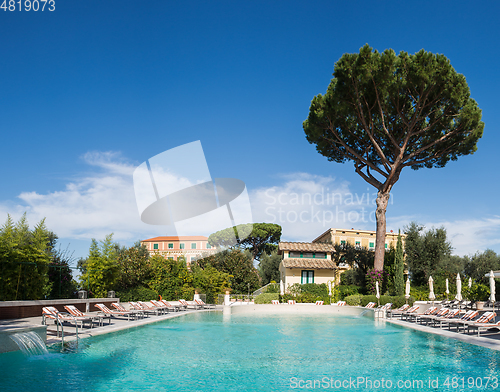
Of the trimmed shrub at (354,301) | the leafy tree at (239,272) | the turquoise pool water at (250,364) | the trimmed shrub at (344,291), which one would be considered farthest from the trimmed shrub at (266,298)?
the turquoise pool water at (250,364)

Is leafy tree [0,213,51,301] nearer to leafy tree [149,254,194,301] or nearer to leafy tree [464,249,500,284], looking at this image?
leafy tree [149,254,194,301]

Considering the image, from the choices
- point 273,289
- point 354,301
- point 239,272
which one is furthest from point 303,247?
point 354,301

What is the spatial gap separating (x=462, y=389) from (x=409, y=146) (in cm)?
2348

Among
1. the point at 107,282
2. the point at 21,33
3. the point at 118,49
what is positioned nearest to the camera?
the point at 21,33

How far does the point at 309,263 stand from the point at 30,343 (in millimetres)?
27984

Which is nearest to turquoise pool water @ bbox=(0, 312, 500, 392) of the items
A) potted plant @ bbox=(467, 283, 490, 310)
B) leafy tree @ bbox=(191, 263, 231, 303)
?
potted plant @ bbox=(467, 283, 490, 310)

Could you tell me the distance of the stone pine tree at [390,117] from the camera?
913 inches

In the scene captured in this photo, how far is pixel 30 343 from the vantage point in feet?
27.5

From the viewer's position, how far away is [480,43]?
17062 mm

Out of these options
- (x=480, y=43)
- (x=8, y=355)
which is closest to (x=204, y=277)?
(x=8, y=355)

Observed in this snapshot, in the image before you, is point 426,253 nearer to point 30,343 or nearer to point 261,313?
point 261,313

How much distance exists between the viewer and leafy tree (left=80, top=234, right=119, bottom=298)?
17.7 meters

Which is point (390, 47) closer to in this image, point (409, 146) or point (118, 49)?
point (409, 146)

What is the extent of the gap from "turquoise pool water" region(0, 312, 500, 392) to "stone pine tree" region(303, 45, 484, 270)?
55.6 ft
